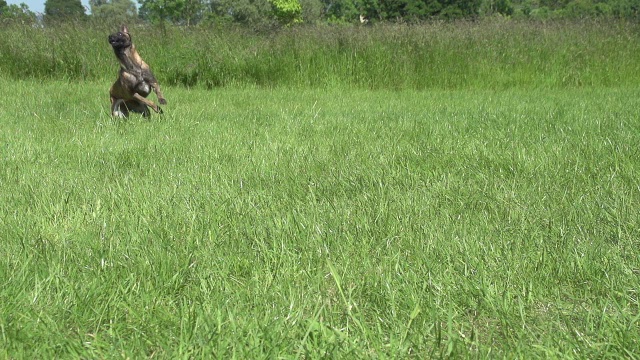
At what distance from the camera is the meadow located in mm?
1471

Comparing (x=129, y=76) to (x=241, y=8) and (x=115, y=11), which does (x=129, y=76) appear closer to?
(x=241, y=8)

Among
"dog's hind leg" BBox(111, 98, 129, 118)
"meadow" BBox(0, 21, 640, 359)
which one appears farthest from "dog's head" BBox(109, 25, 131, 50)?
"meadow" BBox(0, 21, 640, 359)

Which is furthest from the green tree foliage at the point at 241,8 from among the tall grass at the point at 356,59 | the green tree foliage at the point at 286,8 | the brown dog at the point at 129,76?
the brown dog at the point at 129,76

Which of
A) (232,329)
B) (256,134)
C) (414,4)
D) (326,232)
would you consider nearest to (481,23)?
(256,134)

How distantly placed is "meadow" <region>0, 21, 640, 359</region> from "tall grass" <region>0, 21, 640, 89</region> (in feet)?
14.1

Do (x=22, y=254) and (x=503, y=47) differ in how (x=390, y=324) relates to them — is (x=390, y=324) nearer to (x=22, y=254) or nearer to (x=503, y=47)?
(x=22, y=254)

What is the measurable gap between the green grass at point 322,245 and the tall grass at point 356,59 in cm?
448

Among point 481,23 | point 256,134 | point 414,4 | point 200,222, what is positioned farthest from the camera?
point 414,4

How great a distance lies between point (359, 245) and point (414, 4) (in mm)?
50449

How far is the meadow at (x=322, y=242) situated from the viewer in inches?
57.9

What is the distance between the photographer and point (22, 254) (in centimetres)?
195

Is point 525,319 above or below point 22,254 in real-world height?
below

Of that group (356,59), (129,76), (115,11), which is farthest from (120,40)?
(115,11)

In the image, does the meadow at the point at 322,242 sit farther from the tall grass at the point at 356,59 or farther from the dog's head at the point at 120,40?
the tall grass at the point at 356,59
